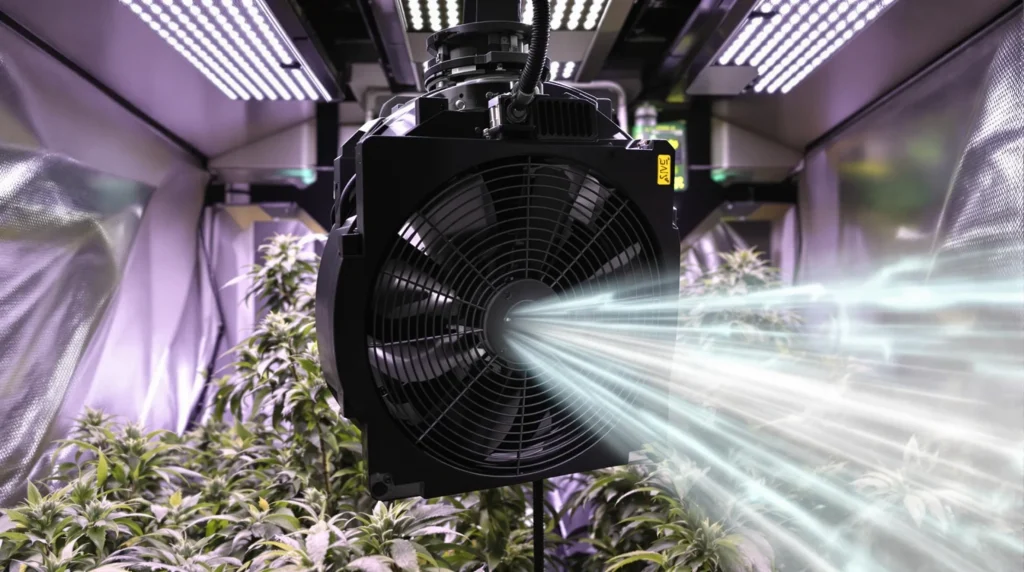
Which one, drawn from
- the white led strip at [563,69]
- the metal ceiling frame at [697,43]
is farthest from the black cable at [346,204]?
the white led strip at [563,69]

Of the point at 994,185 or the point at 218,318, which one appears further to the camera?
the point at 218,318

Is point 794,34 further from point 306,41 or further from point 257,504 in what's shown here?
point 257,504

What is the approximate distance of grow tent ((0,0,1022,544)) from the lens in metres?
1.29

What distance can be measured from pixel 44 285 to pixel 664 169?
1314 mm

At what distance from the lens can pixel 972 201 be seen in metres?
1.32

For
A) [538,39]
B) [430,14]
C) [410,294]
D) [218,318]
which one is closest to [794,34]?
Result: [430,14]

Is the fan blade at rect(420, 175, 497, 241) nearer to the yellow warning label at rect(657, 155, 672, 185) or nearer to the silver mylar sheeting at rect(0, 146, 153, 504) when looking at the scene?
the yellow warning label at rect(657, 155, 672, 185)

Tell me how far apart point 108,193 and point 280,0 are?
694 millimetres

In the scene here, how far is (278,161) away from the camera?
230 centimetres

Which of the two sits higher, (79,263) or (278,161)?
(278,161)

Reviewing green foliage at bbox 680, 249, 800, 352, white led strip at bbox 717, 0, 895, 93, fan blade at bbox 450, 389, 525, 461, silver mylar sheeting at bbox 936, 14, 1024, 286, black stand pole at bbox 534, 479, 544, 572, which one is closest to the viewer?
fan blade at bbox 450, 389, 525, 461

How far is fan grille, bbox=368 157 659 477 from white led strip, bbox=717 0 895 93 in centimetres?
98

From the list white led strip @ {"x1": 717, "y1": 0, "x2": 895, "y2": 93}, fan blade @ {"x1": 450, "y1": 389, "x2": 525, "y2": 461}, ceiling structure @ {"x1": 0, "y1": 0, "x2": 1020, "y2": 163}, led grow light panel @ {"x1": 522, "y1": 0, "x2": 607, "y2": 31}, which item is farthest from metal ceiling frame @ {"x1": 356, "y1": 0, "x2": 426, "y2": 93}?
fan blade @ {"x1": 450, "y1": 389, "x2": 525, "y2": 461}

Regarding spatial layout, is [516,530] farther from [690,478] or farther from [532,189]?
[532,189]
